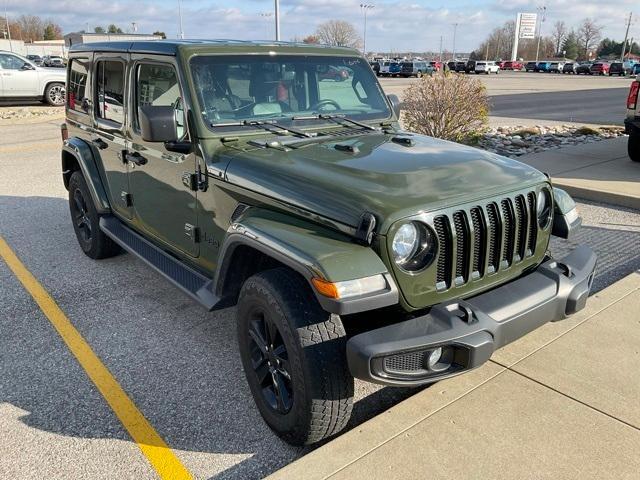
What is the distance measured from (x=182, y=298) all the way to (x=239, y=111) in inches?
68.9

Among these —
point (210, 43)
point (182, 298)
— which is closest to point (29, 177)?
point (182, 298)

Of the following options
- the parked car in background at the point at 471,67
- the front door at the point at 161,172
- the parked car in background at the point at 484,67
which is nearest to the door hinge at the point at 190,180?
the front door at the point at 161,172

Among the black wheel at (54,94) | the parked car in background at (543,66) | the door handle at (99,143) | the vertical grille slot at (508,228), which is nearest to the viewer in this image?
the vertical grille slot at (508,228)

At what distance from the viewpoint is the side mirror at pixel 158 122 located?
3260mm

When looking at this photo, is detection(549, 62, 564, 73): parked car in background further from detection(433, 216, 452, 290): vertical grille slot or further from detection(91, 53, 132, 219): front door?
detection(433, 216, 452, 290): vertical grille slot

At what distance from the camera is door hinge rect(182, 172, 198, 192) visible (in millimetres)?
3510

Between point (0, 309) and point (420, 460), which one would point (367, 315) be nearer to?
point (420, 460)

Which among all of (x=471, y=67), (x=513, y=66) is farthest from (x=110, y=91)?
(x=513, y=66)

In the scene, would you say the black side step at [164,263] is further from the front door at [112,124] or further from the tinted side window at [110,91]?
the tinted side window at [110,91]

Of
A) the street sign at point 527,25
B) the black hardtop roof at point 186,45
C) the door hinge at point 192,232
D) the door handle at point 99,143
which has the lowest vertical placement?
the door hinge at point 192,232

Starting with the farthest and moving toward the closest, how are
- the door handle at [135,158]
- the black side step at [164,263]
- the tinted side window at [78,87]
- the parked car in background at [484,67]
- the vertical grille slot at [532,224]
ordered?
the parked car in background at [484,67] < the tinted side window at [78,87] < the door handle at [135,158] < the black side step at [164,263] < the vertical grille slot at [532,224]

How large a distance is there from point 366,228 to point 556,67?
250 feet

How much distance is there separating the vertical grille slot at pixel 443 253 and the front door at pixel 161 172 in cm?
164

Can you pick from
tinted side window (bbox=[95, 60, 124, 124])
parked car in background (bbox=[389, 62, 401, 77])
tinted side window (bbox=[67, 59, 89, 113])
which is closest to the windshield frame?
tinted side window (bbox=[95, 60, 124, 124])
